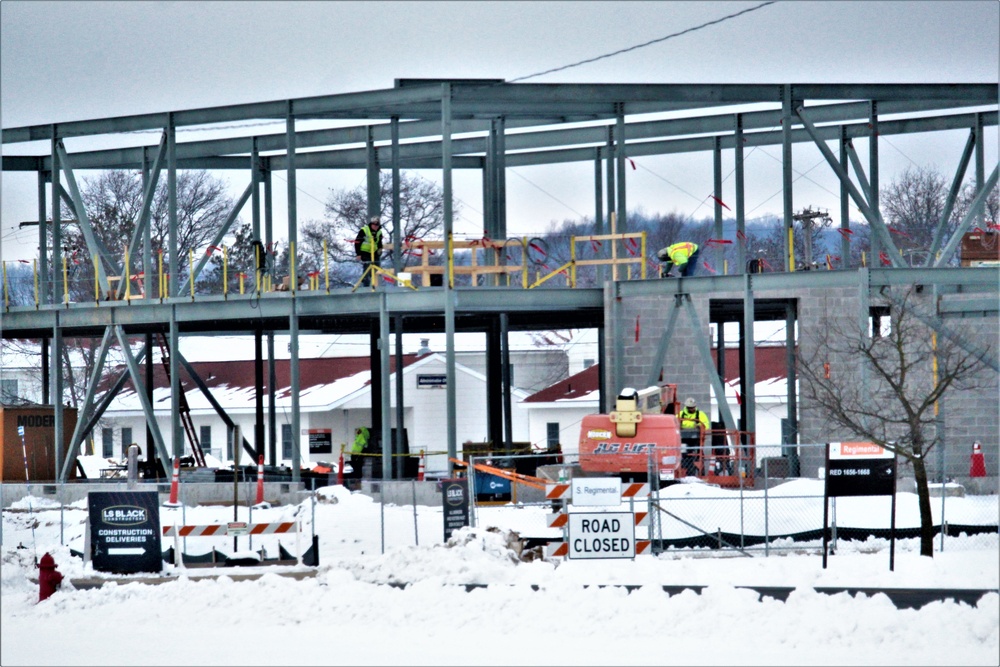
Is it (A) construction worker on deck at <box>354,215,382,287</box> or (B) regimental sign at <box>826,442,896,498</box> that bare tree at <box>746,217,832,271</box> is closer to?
(A) construction worker on deck at <box>354,215,382,287</box>

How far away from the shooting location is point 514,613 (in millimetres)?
15133

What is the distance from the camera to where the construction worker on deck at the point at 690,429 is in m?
28.9

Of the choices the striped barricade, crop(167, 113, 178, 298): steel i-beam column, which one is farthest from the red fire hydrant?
crop(167, 113, 178, 298): steel i-beam column

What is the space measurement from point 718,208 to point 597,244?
6465 mm

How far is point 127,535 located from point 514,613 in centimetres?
644

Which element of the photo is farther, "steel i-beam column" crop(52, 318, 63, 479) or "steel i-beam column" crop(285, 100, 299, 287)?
"steel i-beam column" crop(52, 318, 63, 479)

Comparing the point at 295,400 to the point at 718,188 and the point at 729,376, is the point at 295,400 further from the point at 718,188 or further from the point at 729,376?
the point at 729,376

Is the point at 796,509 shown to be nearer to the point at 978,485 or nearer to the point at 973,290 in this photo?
the point at 978,485

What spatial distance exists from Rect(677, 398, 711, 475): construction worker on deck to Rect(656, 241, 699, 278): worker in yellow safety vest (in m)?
3.11

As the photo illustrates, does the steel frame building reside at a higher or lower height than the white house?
higher

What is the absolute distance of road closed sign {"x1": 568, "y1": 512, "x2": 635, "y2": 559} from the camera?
18.7 m

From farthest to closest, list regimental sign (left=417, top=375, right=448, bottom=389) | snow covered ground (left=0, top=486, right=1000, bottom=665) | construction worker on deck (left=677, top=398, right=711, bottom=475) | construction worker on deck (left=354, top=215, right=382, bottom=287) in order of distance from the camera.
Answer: regimental sign (left=417, top=375, right=448, bottom=389)
construction worker on deck (left=354, top=215, right=382, bottom=287)
construction worker on deck (left=677, top=398, right=711, bottom=475)
snow covered ground (left=0, top=486, right=1000, bottom=665)

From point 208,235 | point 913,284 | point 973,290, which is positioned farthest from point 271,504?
point 208,235

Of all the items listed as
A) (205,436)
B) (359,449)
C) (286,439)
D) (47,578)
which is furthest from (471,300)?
(205,436)
